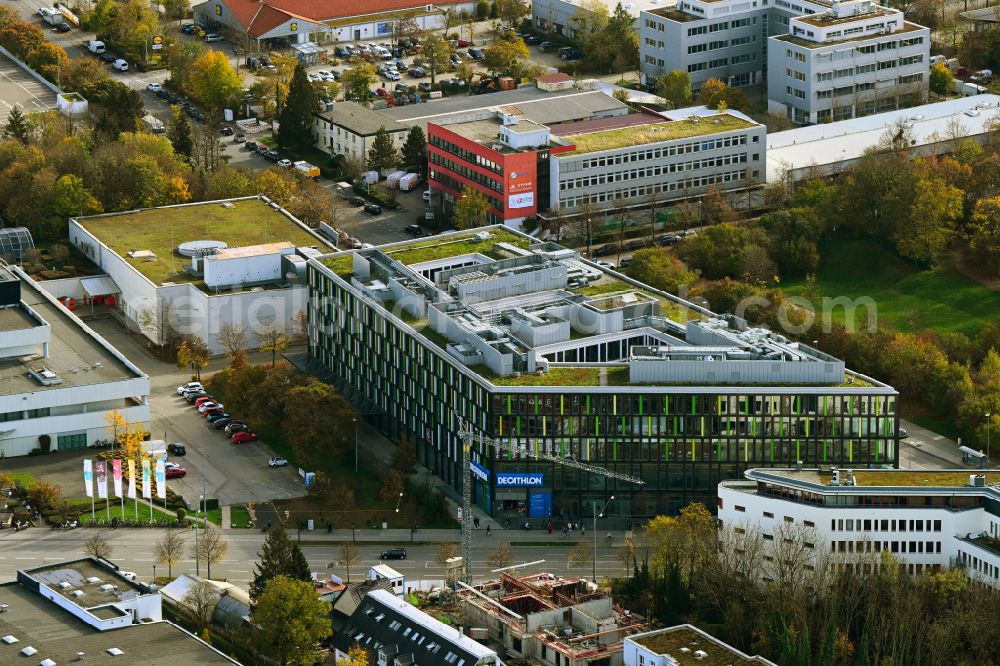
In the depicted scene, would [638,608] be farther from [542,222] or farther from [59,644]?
[542,222]

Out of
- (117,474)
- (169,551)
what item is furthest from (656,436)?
(117,474)

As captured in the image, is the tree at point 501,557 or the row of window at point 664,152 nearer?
the tree at point 501,557

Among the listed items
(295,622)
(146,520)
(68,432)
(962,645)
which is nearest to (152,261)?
(68,432)

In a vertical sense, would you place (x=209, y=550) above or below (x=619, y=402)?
below

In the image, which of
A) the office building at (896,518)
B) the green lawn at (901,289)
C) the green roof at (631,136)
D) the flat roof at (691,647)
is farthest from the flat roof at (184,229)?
the flat roof at (691,647)

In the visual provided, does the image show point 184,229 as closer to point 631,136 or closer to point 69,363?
point 69,363

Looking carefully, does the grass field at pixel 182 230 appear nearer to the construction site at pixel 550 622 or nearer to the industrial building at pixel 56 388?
the industrial building at pixel 56 388
